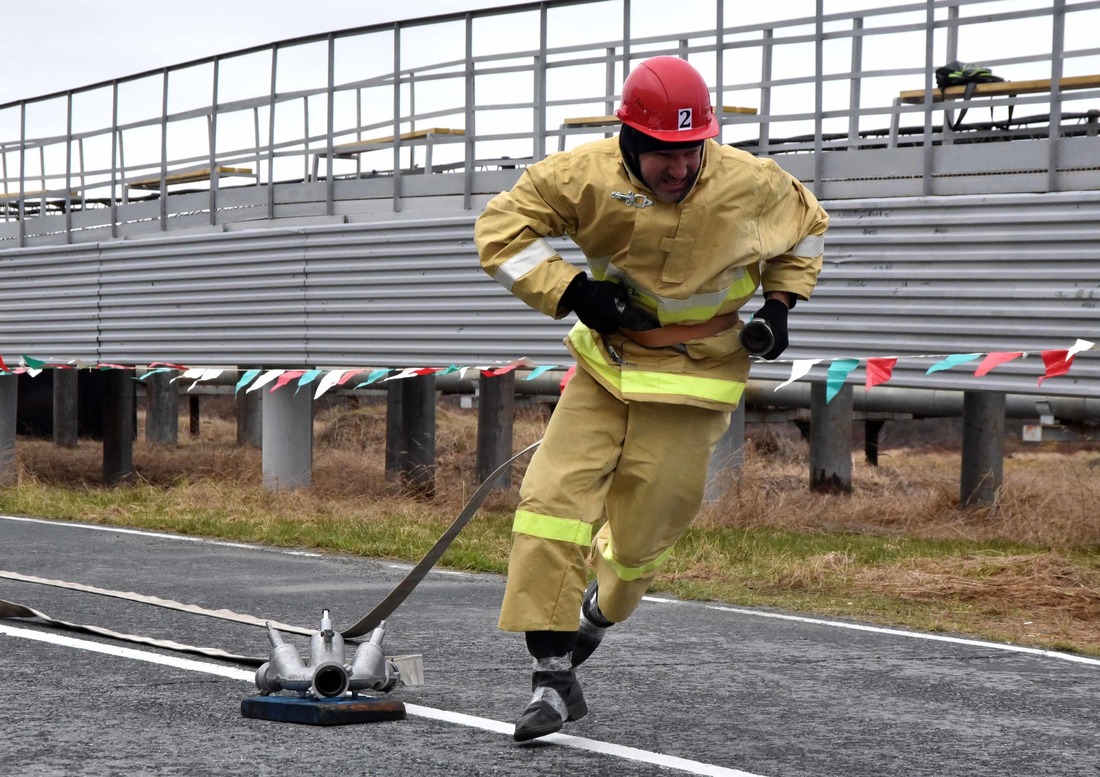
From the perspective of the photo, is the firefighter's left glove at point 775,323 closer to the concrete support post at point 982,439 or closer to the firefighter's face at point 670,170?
the firefighter's face at point 670,170

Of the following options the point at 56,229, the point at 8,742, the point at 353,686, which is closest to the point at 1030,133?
the point at 353,686

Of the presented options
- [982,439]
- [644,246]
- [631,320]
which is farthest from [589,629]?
[982,439]

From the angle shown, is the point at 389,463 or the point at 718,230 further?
the point at 389,463

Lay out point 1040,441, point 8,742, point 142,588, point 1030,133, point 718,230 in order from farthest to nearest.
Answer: point 1040,441, point 1030,133, point 142,588, point 718,230, point 8,742

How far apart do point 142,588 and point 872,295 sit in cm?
628

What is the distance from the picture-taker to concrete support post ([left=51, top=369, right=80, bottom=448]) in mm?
27312

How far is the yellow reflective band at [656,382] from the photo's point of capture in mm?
4648

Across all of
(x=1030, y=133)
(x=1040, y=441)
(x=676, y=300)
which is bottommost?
(x=1040, y=441)

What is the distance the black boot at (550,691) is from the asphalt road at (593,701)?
69 mm

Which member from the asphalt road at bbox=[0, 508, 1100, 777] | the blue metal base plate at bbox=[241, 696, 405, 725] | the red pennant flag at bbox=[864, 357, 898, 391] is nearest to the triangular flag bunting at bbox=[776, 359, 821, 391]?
the red pennant flag at bbox=[864, 357, 898, 391]

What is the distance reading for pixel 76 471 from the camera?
20.6m

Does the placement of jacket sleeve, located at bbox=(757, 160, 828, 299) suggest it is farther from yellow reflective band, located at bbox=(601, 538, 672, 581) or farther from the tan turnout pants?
yellow reflective band, located at bbox=(601, 538, 672, 581)

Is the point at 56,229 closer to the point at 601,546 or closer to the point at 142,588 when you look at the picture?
the point at 142,588

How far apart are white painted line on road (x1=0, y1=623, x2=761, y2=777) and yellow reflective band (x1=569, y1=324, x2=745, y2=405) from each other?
109 centimetres
